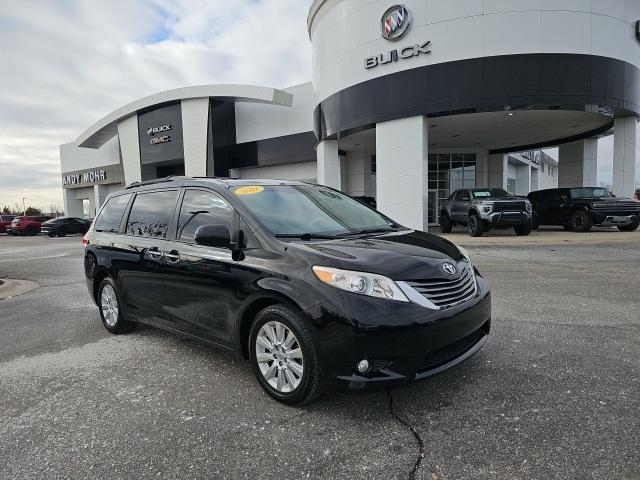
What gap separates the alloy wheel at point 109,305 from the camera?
502cm

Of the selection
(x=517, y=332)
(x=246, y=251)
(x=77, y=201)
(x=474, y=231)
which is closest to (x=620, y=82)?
(x=474, y=231)

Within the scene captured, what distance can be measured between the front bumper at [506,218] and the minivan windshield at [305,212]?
39.5ft

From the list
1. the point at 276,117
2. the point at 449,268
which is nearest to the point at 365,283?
the point at 449,268

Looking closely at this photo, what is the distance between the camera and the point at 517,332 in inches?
183

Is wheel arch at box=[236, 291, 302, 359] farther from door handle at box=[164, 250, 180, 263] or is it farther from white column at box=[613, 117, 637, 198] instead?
white column at box=[613, 117, 637, 198]

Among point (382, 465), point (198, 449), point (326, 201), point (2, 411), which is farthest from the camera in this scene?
point (326, 201)

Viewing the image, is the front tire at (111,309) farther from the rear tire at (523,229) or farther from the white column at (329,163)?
the white column at (329,163)

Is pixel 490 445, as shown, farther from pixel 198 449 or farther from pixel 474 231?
pixel 474 231

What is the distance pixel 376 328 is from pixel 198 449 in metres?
1.33

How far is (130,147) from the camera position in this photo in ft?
117

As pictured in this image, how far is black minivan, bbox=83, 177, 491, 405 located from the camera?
2826 mm

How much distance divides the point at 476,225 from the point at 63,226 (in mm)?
28903

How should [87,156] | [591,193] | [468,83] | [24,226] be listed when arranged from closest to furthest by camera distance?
[468,83] < [591,193] < [24,226] < [87,156]

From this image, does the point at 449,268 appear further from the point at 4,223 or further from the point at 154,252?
the point at 4,223
